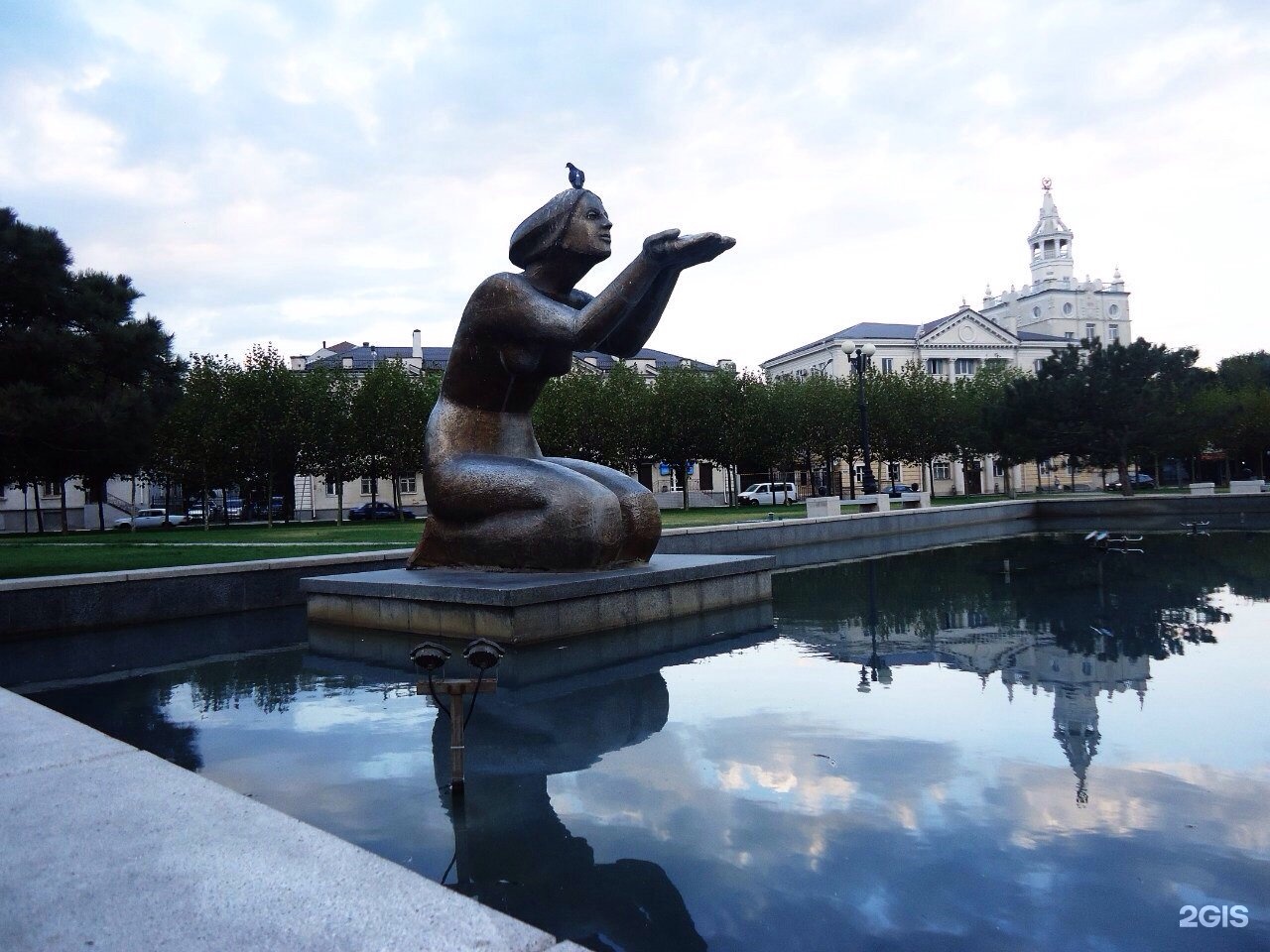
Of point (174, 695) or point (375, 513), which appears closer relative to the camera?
point (174, 695)

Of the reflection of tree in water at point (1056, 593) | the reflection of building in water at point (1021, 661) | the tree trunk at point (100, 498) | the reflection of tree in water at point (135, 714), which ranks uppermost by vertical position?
the tree trunk at point (100, 498)

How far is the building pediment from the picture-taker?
7275 cm

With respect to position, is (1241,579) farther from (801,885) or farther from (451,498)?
(801,885)

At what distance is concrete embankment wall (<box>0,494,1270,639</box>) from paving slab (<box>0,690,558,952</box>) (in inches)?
267

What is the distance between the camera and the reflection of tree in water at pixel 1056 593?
737cm

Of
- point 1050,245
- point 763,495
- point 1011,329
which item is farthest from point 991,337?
point 763,495

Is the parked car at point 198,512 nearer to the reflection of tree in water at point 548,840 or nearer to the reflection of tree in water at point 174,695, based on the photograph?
the reflection of tree in water at point 174,695

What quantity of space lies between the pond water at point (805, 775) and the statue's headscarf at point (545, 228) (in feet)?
12.7

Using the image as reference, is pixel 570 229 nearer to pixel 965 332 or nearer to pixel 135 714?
pixel 135 714

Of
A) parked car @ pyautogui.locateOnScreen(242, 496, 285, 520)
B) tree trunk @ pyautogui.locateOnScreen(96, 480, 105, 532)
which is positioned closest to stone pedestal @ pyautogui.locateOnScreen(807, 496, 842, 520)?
tree trunk @ pyautogui.locateOnScreen(96, 480, 105, 532)

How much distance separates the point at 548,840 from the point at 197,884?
1210mm

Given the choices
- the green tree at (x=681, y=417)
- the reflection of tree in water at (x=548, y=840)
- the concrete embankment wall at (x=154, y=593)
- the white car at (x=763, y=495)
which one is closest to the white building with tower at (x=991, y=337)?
the white car at (x=763, y=495)

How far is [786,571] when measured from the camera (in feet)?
46.4

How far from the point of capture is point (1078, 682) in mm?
5371
